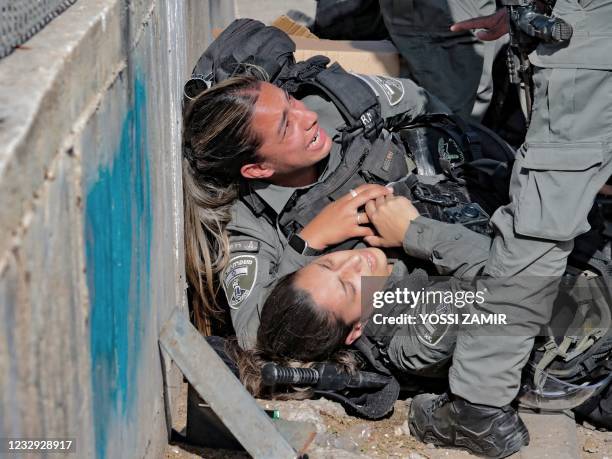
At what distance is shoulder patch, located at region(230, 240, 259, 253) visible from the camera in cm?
335

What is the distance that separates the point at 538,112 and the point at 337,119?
1271mm

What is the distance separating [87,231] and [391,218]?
1730 mm

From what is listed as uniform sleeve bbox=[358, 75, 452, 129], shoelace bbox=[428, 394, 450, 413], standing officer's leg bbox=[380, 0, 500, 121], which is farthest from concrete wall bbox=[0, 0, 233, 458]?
standing officer's leg bbox=[380, 0, 500, 121]

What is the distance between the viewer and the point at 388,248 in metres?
3.25

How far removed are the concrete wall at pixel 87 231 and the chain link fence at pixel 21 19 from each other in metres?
0.02

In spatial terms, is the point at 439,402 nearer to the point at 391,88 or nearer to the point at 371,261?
the point at 371,261

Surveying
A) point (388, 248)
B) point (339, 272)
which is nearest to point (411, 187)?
point (388, 248)

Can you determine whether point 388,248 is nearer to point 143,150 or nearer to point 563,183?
point 563,183

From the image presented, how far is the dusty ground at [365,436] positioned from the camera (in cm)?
286

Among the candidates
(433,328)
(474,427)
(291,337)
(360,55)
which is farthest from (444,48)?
(474,427)

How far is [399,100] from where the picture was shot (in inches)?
148

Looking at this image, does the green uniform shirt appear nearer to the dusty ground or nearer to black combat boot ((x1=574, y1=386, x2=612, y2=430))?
the dusty ground

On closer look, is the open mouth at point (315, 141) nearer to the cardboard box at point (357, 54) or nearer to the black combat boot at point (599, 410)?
the cardboard box at point (357, 54)

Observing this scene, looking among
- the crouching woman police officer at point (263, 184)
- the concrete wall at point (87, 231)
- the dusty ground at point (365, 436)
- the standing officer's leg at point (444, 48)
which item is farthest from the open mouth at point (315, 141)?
the standing officer's leg at point (444, 48)
